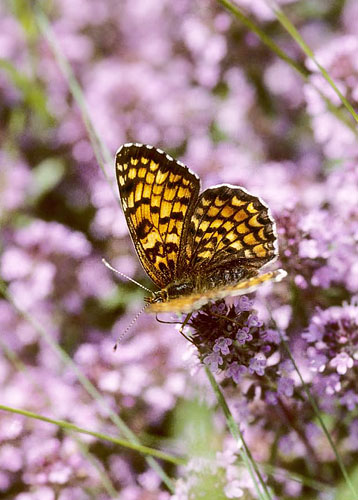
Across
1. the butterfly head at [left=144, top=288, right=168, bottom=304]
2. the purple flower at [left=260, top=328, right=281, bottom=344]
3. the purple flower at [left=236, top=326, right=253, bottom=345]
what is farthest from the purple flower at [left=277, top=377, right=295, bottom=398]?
the butterfly head at [left=144, top=288, right=168, bottom=304]

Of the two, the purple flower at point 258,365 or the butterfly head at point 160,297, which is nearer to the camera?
the purple flower at point 258,365

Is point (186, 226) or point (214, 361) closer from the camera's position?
point (214, 361)

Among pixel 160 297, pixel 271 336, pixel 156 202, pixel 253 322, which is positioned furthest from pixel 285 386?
pixel 156 202

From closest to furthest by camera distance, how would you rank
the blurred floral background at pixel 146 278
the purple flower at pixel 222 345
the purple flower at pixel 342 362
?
the purple flower at pixel 222 345
the purple flower at pixel 342 362
the blurred floral background at pixel 146 278

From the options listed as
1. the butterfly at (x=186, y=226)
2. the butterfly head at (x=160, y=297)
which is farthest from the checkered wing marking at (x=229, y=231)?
the butterfly head at (x=160, y=297)

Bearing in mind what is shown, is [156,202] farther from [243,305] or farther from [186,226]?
[243,305]

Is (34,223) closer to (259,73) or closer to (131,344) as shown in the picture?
(131,344)

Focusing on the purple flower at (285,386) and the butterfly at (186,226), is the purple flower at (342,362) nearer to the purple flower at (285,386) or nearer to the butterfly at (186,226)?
the purple flower at (285,386)
